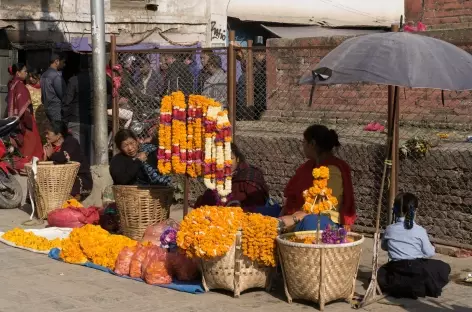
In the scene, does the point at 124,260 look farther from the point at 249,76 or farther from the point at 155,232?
the point at 249,76

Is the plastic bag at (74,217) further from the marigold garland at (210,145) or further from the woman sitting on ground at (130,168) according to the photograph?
the marigold garland at (210,145)

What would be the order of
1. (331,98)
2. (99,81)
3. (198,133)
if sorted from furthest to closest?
1. (99,81)
2. (331,98)
3. (198,133)

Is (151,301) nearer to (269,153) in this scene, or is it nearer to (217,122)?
(217,122)

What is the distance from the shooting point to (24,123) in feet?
45.0

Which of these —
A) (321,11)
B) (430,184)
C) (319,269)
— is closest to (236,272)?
(319,269)

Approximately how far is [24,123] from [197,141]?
6738 millimetres

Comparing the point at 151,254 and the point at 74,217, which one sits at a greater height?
the point at 151,254

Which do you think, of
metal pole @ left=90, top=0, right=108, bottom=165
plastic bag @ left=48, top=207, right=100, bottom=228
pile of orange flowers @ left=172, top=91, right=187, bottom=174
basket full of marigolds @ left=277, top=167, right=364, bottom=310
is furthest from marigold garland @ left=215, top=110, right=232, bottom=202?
metal pole @ left=90, top=0, right=108, bottom=165

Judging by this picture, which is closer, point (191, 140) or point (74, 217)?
point (191, 140)

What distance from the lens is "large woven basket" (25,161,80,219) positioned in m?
9.94

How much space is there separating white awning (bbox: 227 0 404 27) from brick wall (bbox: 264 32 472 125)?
7.51 meters

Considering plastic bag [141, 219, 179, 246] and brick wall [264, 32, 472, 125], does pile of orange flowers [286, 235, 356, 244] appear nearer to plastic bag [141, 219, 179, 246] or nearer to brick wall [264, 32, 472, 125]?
plastic bag [141, 219, 179, 246]

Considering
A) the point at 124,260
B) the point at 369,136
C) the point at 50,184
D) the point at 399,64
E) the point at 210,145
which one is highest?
the point at 399,64

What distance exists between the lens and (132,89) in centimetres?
1166
